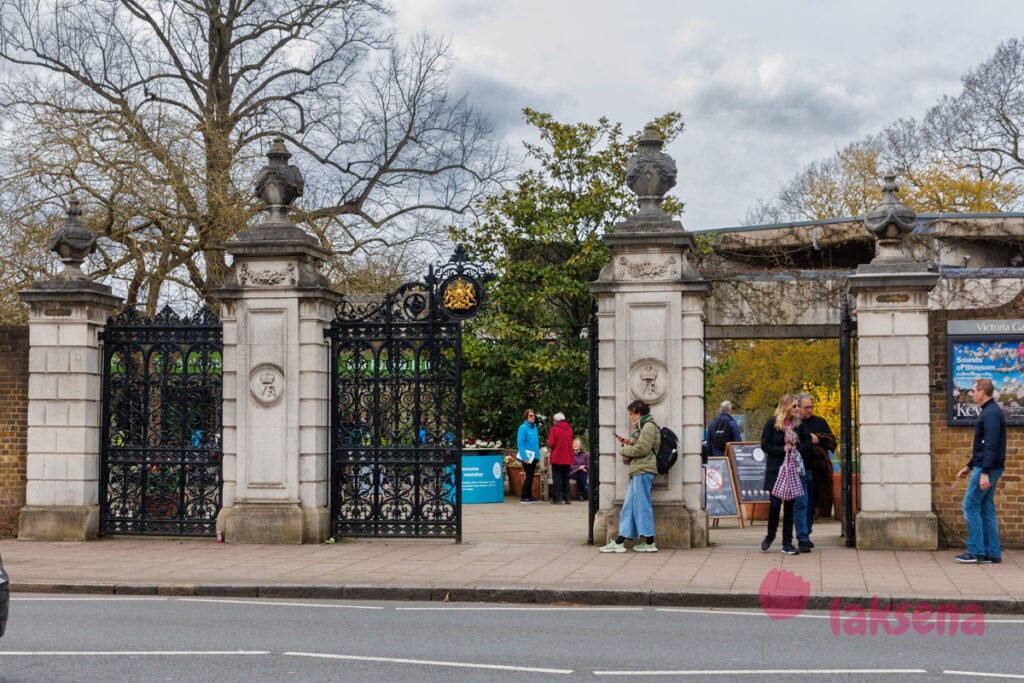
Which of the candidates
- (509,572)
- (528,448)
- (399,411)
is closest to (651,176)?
(399,411)

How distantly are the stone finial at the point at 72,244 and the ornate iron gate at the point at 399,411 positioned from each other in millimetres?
3365

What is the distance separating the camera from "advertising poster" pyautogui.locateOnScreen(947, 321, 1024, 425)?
13.6 m

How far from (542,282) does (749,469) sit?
8472mm

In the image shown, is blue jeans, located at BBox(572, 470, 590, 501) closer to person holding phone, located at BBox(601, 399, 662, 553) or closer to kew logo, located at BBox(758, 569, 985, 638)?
person holding phone, located at BBox(601, 399, 662, 553)

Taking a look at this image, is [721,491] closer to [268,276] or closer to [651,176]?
[651,176]

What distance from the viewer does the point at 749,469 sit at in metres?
18.0

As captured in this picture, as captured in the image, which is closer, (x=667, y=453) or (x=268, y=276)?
(x=667, y=453)

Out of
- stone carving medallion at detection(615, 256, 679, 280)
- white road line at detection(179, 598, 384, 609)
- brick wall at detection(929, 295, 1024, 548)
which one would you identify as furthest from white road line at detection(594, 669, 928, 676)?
stone carving medallion at detection(615, 256, 679, 280)

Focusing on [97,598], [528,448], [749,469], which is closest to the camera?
[97,598]

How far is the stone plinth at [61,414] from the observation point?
15.4m

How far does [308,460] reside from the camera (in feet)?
48.5

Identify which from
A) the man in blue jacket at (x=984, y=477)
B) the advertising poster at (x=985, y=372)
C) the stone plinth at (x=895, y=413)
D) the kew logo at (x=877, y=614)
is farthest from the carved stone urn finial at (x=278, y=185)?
the man in blue jacket at (x=984, y=477)

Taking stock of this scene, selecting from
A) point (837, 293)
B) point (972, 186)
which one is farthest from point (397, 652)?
point (972, 186)

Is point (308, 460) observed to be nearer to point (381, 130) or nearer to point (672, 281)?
point (672, 281)
